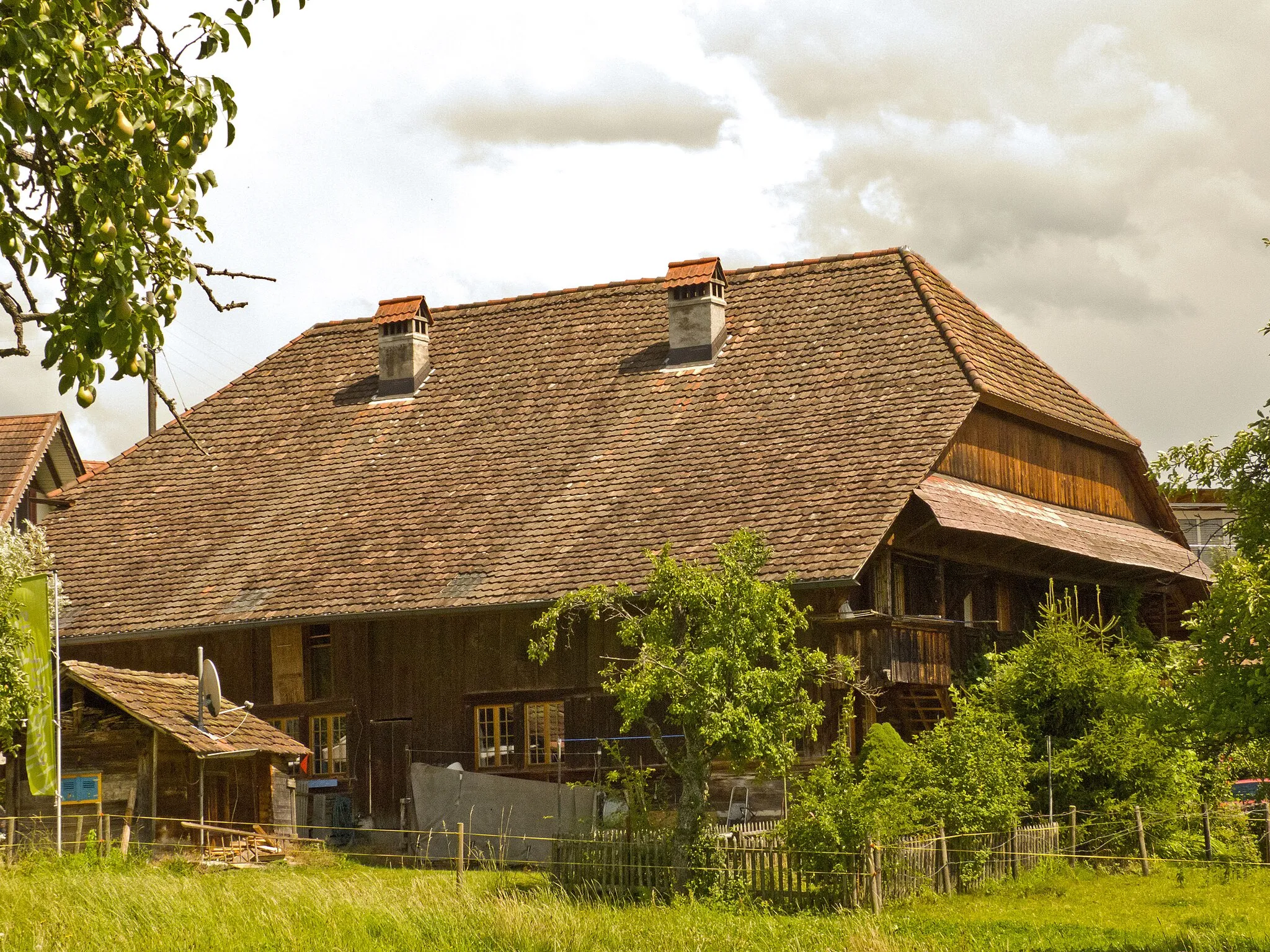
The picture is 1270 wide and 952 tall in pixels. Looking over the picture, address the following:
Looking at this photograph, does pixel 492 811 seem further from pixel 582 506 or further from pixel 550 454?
pixel 550 454

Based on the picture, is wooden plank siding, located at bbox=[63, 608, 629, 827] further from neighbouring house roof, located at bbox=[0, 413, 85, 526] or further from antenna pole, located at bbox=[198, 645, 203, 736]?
neighbouring house roof, located at bbox=[0, 413, 85, 526]

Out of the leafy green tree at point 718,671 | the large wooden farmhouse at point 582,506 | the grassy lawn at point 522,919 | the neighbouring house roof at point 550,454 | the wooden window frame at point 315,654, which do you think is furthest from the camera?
the wooden window frame at point 315,654

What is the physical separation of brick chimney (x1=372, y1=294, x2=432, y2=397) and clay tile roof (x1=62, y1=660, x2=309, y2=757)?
9.69m

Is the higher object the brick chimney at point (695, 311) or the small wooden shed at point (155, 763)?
the brick chimney at point (695, 311)

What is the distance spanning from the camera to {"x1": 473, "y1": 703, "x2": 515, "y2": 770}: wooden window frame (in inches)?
1129

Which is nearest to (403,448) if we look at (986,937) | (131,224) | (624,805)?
(624,805)

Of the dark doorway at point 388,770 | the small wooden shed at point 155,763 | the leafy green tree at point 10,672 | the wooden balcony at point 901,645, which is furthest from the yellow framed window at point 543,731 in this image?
the leafy green tree at point 10,672

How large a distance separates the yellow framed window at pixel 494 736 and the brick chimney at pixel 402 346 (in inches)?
376

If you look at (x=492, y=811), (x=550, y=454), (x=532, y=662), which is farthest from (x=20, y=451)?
(x=492, y=811)

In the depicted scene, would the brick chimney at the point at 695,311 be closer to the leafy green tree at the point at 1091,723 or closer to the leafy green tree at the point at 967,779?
the leafy green tree at the point at 1091,723

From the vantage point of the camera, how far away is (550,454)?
32125 millimetres

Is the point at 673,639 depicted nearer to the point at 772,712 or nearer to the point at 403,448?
the point at 772,712

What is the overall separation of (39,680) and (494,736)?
775 cm

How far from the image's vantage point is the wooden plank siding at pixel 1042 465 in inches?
1183
